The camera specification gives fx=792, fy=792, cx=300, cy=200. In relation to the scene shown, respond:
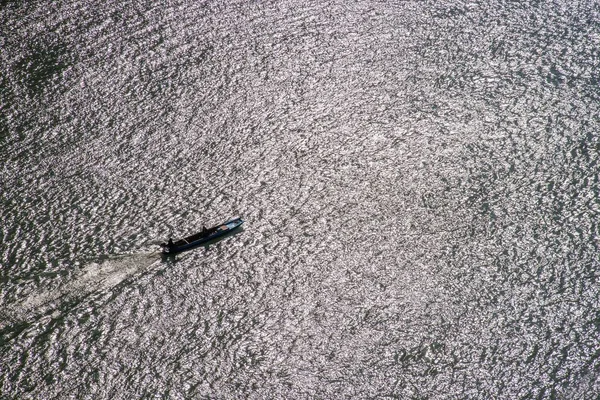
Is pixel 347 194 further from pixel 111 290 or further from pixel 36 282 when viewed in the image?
pixel 36 282

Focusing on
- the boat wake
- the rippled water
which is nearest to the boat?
the rippled water

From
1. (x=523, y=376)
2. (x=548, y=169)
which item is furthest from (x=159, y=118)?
(x=523, y=376)

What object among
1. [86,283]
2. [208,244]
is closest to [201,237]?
[208,244]

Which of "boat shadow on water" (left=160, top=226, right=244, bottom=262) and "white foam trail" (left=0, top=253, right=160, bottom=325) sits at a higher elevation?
"white foam trail" (left=0, top=253, right=160, bottom=325)

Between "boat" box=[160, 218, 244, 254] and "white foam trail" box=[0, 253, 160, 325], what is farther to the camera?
"boat" box=[160, 218, 244, 254]

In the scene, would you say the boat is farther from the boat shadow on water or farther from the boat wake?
the boat wake
